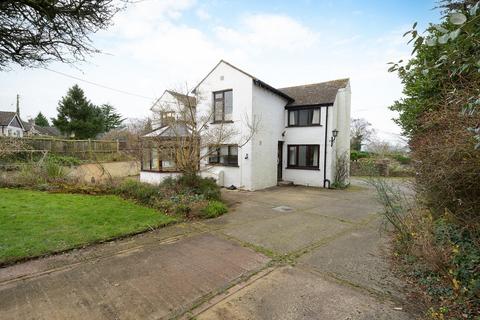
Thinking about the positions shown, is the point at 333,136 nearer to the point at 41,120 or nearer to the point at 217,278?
the point at 217,278

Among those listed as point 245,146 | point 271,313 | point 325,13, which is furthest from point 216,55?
point 271,313

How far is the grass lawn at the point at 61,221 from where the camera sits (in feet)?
15.0

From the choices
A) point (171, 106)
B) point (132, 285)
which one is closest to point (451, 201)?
A: point (132, 285)

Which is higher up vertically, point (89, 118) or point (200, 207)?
point (89, 118)

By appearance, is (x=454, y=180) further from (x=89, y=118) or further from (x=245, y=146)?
(x=89, y=118)

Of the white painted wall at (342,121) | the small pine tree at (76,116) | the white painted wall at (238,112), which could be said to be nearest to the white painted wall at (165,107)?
the white painted wall at (238,112)

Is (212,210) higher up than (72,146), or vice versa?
(72,146)

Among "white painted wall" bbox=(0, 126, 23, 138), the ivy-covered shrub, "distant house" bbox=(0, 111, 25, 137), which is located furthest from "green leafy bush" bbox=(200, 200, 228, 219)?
"distant house" bbox=(0, 111, 25, 137)

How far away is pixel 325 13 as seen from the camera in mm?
8258

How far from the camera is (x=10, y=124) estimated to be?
35.8 meters

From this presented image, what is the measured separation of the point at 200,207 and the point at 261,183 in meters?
5.81

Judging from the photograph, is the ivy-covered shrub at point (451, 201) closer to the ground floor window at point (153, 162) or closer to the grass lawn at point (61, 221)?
the grass lawn at point (61, 221)

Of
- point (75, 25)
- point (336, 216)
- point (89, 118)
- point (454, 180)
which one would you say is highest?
point (89, 118)

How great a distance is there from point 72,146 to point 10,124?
2796 centimetres
